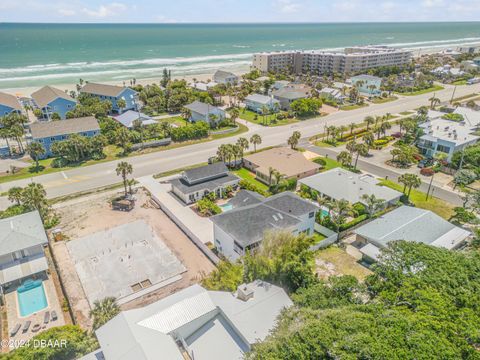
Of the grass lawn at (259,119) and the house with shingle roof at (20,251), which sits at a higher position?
the house with shingle roof at (20,251)

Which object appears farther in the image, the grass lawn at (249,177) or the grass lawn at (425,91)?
the grass lawn at (425,91)

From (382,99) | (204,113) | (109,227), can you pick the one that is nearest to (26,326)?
(109,227)

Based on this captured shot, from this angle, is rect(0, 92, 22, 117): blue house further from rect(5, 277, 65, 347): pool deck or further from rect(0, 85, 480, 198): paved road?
rect(5, 277, 65, 347): pool deck

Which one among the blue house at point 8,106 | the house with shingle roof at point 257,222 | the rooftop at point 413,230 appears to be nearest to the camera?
the house with shingle roof at point 257,222

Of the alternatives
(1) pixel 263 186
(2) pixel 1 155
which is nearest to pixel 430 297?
(1) pixel 263 186

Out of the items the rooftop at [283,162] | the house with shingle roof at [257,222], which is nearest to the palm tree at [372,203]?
the house with shingle roof at [257,222]

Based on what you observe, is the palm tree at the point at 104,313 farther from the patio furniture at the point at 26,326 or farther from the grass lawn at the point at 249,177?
the grass lawn at the point at 249,177
